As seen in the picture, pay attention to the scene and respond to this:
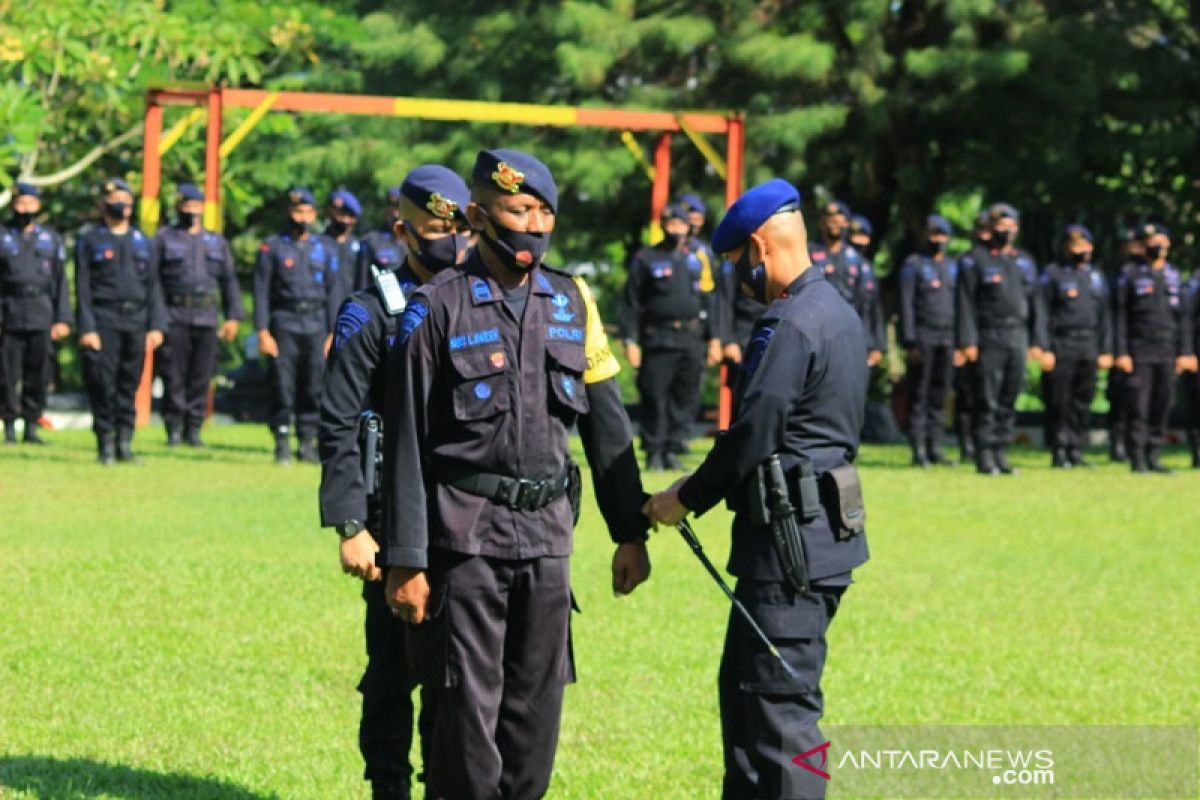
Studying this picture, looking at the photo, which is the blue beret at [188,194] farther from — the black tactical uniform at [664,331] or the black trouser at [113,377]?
the black tactical uniform at [664,331]

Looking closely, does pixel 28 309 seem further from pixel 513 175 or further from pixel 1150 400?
pixel 513 175

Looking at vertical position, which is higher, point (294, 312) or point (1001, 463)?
Answer: point (294, 312)

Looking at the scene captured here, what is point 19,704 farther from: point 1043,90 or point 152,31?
point 1043,90

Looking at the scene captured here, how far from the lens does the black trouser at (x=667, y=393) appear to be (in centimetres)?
1844

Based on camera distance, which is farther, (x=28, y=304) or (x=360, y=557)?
(x=28, y=304)

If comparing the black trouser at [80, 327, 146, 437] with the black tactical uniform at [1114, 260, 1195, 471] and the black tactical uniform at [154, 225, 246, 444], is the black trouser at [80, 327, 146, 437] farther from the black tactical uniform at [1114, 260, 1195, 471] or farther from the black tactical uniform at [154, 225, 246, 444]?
the black tactical uniform at [1114, 260, 1195, 471]

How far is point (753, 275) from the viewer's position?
590 cm


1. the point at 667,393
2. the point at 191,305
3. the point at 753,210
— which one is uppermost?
the point at 753,210

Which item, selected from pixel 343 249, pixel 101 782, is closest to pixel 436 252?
pixel 101 782

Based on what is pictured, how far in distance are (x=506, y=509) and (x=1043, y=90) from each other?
21.4 m

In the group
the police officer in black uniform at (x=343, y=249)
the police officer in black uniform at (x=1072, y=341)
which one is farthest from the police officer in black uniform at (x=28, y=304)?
the police officer in black uniform at (x=1072, y=341)

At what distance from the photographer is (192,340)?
1945 cm

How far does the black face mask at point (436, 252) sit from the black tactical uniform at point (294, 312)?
37.9ft

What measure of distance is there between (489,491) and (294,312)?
12653mm
